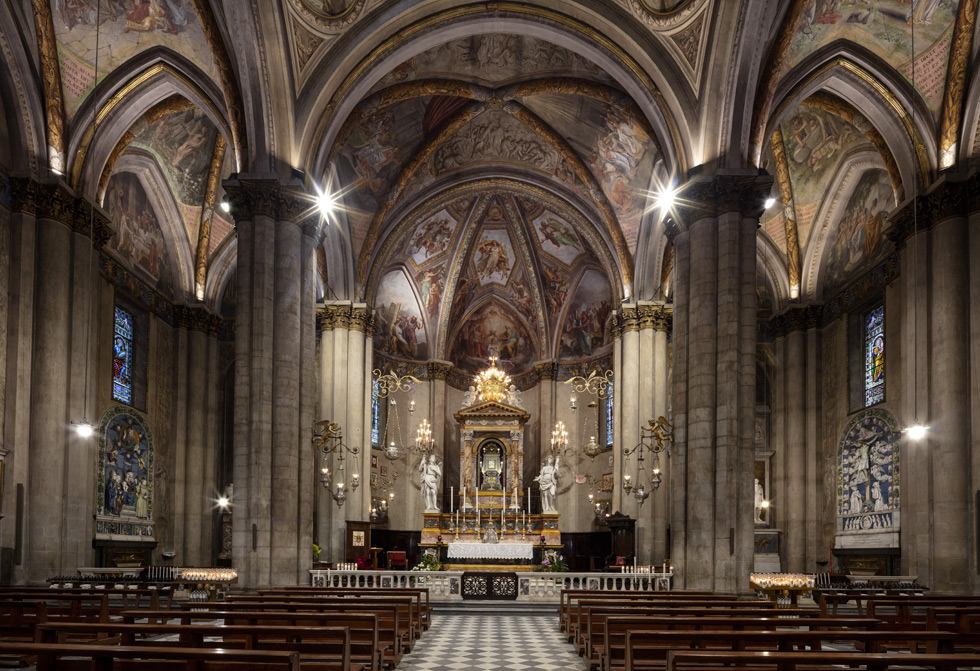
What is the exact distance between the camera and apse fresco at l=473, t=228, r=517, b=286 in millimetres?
37938

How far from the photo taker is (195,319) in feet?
102

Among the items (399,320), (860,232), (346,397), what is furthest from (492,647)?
(399,320)

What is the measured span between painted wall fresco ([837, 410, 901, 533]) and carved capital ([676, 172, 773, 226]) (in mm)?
8860

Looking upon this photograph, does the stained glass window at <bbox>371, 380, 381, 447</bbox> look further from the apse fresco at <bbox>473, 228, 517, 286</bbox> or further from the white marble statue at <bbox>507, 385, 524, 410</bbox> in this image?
the apse fresco at <bbox>473, 228, 517, 286</bbox>

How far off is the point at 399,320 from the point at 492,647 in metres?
26.1

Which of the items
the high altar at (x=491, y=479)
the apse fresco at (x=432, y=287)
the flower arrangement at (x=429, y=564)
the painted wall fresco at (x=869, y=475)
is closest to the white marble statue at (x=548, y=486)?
the high altar at (x=491, y=479)

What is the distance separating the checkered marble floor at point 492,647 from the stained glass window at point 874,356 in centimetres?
1313

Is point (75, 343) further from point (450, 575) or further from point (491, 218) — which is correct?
point (491, 218)

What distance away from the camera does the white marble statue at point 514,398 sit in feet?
123

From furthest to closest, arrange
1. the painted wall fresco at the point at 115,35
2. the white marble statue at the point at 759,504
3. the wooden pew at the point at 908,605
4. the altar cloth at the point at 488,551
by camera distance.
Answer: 1. the white marble statue at the point at 759,504
2. the altar cloth at the point at 488,551
3. the painted wall fresco at the point at 115,35
4. the wooden pew at the point at 908,605

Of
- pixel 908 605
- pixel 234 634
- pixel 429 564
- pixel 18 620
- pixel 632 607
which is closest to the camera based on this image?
pixel 234 634

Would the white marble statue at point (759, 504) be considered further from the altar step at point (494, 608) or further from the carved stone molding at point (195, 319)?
the carved stone molding at point (195, 319)

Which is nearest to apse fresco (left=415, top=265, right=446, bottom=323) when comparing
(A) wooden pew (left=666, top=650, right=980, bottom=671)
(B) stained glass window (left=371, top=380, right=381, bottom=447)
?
(B) stained glass window (left=371, top=380, right=381, bottom=447)

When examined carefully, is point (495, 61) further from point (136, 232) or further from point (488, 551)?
point (488, 551)
